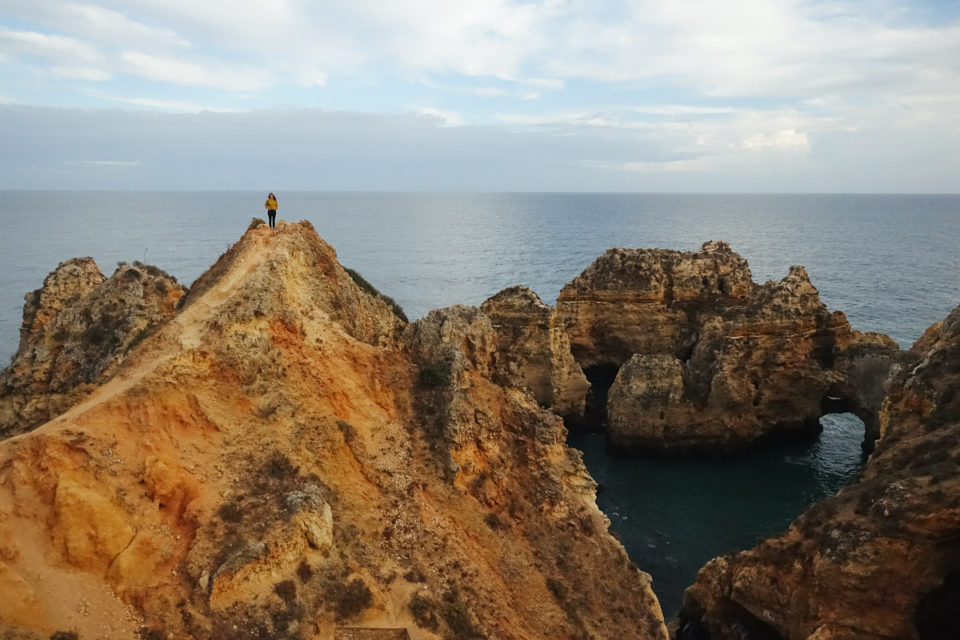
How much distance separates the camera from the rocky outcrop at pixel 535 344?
42.9 meters

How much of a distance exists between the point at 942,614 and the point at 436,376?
1624 cm

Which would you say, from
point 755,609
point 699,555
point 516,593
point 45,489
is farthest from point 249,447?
point 699,555

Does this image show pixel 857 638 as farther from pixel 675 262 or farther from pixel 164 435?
pixel 675 262

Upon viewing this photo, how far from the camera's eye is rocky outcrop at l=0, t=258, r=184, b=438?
72.5 ft

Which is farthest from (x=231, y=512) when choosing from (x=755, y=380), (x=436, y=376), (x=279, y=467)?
(x=755, y=380)

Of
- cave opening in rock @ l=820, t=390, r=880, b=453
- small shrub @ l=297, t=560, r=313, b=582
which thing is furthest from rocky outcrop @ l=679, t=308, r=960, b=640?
cave opening in rock @ l=820, t=390, r=880, b=453

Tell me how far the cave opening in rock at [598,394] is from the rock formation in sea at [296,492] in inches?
876

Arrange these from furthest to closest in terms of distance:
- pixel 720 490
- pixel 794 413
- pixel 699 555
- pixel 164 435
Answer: pixel 794 413 → pixel 720 490 → pixel 699 555 → pixel 164 435

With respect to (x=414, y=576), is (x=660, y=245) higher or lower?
higher

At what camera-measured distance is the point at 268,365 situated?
18.8 metres

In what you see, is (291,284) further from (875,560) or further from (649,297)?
(649,297)

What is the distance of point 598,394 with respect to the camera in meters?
51.2

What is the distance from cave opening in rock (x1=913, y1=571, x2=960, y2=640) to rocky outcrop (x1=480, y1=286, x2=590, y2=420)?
25183 mm

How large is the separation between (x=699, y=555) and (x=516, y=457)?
14.4 metres
